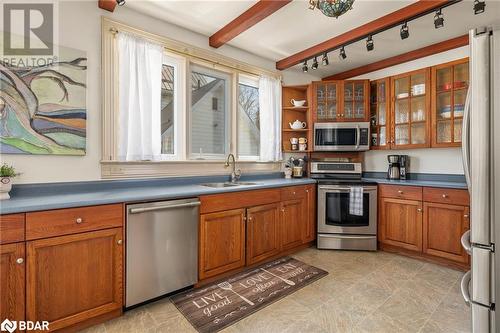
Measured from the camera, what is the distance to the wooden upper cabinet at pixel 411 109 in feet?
10.4

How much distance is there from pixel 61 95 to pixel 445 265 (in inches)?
169

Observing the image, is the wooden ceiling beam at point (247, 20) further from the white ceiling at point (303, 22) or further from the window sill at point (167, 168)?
the window sill at point (167, 168)

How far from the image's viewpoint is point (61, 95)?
2033 mm

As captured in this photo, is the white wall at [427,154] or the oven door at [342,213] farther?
the oven door at [342,213]

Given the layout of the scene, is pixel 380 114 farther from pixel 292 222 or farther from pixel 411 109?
pixel 292 222

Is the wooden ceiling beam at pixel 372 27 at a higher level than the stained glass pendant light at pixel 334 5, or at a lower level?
higher

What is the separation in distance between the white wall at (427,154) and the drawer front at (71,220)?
3.65 meters

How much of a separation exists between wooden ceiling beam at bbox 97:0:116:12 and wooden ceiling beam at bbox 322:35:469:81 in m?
3.42

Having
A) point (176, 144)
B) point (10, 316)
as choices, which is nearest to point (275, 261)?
point (176, 144)

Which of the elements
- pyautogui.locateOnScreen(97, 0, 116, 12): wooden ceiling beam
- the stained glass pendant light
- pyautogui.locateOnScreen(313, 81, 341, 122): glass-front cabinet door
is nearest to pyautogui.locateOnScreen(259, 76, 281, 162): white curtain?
pyautogui.locateOnScreen(313, 81, 341, 122): glass-front cabinet door

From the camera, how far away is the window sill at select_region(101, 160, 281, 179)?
230 cm

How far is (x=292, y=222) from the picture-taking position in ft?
10.2

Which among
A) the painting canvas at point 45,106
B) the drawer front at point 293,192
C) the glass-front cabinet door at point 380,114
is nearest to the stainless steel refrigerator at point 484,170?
the drawer front at point 293,192

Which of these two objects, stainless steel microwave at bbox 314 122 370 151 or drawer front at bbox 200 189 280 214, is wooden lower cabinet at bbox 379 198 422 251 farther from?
drawer front at bbox 200 189 280 214
